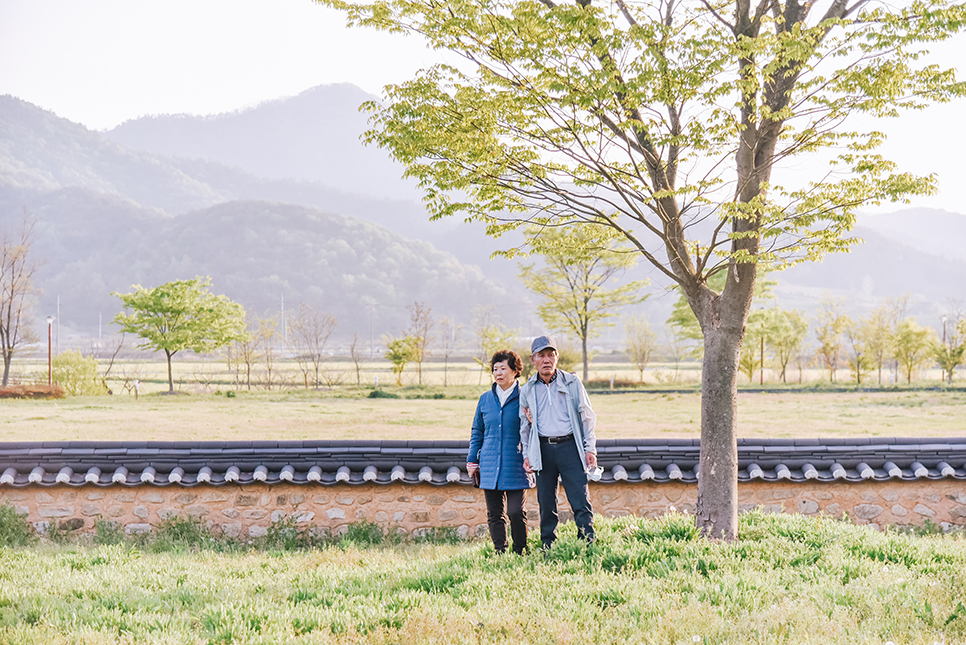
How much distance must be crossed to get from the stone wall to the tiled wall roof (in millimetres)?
139

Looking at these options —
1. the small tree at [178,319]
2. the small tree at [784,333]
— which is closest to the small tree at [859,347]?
the small tree at [784,333]

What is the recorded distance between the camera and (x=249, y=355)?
29.4 m

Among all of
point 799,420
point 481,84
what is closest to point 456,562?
point 481,84

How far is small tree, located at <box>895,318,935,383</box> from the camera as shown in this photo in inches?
1187

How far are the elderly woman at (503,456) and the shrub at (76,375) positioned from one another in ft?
73.6

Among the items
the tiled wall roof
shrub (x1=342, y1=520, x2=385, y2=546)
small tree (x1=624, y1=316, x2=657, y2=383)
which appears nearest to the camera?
shrub (x1=342, y1=520, x2=385, y2=546)

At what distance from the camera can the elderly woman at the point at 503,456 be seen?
516 cm

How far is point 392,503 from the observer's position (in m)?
6.91

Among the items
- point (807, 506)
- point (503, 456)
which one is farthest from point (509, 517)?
point (807, 506)

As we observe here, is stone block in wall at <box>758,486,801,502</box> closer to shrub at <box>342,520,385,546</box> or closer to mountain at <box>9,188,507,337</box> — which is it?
shrub at <box>342,520,385,546</box>

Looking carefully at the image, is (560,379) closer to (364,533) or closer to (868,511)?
(364,533)

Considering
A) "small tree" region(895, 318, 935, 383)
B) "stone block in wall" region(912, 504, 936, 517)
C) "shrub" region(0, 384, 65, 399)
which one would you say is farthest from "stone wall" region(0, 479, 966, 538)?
"small tree" region(895, 318, 935, 383)

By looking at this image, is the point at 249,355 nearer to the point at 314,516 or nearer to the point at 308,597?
the point at 314,516

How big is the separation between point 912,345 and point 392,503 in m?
30.3
